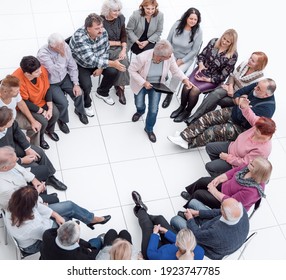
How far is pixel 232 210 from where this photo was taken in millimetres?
3186

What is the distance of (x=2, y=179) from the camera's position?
3271 millimetres

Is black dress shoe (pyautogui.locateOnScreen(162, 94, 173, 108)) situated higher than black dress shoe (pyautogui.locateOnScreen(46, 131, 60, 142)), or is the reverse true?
black dress shoe (pyautogui.locateOnScreen(162, 94, 173, 108))

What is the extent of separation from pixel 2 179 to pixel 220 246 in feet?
6.16

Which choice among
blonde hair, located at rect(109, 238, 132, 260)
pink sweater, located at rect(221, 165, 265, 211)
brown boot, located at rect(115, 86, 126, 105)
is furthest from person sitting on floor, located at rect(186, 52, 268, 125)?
blonde hair, located at rect(109, 238, 132, 260)

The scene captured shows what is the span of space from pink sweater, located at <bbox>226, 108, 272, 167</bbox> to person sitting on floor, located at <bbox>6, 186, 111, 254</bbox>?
167 cm

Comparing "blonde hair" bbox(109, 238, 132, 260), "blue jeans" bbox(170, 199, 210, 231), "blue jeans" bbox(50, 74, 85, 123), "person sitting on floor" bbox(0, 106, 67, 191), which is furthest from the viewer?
"blue jeans" bbox(50, 74, 85, 123)

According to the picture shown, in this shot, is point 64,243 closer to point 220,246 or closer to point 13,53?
point 220,246

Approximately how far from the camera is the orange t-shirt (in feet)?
12.9

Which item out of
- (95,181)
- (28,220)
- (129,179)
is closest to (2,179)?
(28,220)

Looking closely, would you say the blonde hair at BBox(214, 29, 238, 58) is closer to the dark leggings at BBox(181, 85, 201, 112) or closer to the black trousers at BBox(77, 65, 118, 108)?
the dark leggings at BBox(181, 85, 201, 112)

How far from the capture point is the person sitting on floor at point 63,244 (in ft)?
9.73

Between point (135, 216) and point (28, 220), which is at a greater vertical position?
point (28, 220)

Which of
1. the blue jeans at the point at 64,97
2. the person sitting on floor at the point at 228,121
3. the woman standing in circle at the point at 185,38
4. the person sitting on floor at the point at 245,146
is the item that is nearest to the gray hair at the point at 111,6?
the woman standing in circle at the point at 185,38

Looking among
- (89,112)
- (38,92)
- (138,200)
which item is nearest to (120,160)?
(138,200)
